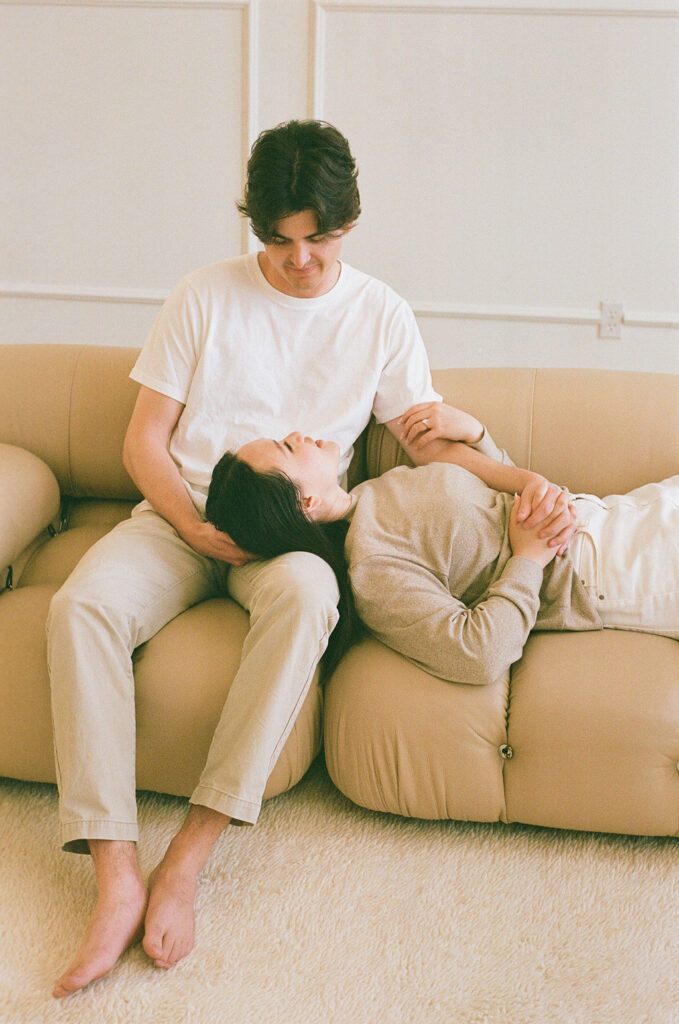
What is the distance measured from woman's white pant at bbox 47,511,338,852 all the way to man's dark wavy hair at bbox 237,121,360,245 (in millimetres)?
643

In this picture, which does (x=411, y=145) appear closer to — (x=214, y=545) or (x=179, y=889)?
(x=214, y=545)

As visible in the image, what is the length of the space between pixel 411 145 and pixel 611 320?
950 mm

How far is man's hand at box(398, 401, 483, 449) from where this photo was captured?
1.96 meters

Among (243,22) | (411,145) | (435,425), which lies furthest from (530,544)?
(243,22)

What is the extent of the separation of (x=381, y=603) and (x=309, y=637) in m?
0.17

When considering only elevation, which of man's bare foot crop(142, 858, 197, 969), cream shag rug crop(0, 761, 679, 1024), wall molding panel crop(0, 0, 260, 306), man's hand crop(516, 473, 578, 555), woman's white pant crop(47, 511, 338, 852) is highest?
wall molding panel crop(0, 0, 260, 306)

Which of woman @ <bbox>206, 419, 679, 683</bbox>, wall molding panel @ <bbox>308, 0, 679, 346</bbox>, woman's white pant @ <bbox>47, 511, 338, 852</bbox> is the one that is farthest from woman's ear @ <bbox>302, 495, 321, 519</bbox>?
wall molding panel @ <bbox>308, 0, 679, 346</bbox>

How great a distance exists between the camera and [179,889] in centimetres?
143

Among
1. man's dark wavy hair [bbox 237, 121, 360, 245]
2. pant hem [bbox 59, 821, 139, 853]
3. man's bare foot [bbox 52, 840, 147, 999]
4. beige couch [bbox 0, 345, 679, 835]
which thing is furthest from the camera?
man's dark wavy hair [bbox 237, 121, 360, 245]

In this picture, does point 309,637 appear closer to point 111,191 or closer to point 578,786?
point 578,786

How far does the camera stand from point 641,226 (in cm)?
333

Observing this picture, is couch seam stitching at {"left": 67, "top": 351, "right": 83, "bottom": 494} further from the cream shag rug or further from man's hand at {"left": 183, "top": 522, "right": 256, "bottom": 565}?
the cream shag rug

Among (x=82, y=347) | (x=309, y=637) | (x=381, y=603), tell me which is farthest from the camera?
(x=82, y=347)

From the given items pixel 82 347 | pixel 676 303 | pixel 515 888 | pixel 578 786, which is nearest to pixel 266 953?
pixel 515 888
